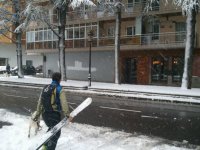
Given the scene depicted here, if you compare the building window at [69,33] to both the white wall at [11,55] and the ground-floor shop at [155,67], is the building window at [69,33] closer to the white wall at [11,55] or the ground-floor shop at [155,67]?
the ground-floor shop at [155,67]

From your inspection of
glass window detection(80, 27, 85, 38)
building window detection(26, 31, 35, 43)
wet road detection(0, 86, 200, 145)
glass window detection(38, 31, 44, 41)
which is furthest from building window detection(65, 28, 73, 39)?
wet road detection(0, 86, 200, 145)

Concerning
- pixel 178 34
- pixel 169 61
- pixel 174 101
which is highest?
pixel 178 34

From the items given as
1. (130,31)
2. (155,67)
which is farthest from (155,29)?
(155,67)

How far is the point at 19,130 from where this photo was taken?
9.70 m

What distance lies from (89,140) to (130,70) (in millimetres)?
25688

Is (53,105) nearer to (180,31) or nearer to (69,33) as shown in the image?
(180,31)

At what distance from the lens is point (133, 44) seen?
3209cm

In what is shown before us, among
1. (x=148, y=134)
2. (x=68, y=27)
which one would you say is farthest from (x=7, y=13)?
(x=148, y=134)

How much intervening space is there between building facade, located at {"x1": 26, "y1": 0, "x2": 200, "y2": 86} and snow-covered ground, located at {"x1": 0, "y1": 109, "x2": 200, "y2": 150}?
20.2 meters

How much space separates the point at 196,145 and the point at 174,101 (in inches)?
408

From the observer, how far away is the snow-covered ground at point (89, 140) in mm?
8078

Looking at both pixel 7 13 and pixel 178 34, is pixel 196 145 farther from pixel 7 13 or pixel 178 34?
pixel 7 13

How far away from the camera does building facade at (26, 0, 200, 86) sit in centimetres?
3019

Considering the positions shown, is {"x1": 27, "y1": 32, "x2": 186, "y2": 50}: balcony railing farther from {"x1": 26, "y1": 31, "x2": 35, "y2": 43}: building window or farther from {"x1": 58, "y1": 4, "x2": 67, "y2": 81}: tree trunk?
{"x1": 26, "y1": 31, "x2": 35, "y2": 43}: building window
